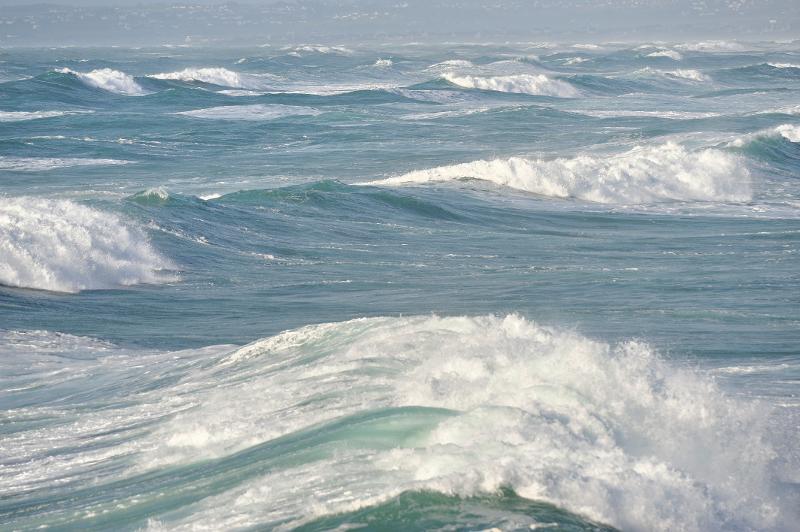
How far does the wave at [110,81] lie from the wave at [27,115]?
8851 millimetres

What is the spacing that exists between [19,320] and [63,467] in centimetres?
511

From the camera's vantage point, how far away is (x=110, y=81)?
49.3m

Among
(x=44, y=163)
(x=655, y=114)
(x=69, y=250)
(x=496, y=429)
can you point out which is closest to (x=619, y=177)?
(x=69, y=250)

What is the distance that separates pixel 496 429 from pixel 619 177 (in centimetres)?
1747

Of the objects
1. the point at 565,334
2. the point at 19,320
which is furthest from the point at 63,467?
the point at 19,320

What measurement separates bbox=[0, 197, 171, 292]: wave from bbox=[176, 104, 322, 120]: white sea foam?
21608mm

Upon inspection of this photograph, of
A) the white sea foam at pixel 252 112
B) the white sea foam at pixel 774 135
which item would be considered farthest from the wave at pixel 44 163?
the white sea foam at pixel 774 135

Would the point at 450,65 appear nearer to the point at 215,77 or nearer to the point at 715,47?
the point at 215,77

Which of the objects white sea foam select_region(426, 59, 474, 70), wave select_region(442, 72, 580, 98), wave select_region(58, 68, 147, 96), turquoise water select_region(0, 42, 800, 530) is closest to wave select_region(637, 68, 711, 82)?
wave select_region(442, 72, 580, 98)

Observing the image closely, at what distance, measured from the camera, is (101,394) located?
955cm

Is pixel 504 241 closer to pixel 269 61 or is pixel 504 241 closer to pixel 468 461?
pixel 468 461

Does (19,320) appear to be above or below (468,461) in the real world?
below

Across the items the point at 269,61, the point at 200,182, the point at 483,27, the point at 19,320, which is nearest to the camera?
the point at 19,320

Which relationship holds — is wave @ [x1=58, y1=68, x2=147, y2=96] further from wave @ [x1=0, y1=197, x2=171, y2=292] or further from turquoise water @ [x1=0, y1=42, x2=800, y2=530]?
wave @ [x1=0, y1=197, x2=171, y2=292]
